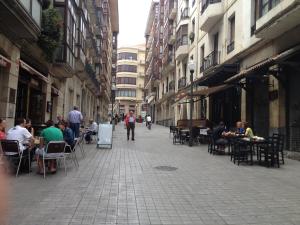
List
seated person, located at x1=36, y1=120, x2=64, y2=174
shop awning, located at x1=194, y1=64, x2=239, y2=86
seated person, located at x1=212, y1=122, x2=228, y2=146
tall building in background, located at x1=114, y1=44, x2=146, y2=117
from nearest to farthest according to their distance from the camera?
seated person, located at x1=36, y1=120, x2=64, y2=174, seated person, located at x1=212, y1=122, x2=228, y2=146, shop awning, located at x1=194, y1=64, x2=239, y2=86, tall building in background, located at x1=114, y1=44, x2=146, y2=117

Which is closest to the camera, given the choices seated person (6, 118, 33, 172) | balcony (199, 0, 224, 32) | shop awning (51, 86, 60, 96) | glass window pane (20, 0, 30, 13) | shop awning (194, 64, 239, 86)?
seated person (6, 118, 33, 172)

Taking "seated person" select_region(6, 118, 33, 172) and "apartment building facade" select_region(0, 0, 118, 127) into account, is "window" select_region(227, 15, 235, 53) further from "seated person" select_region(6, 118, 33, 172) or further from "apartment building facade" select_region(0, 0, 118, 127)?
"seated person" select_region(6, 118, 33, 172)

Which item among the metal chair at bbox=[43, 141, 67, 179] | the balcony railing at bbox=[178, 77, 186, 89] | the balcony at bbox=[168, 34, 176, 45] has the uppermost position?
the balcony at bbox=[168, 34, 176, 45]

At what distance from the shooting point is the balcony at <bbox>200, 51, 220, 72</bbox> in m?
25.4

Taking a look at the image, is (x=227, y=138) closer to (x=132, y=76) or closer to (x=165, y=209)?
(x=165, y=209)

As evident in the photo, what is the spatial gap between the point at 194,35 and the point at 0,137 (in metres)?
26.8

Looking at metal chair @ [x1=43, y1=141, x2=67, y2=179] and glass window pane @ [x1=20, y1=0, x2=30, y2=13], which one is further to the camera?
→ glass window pane @ [x1=20, y1=0, x2=30, y2=13]

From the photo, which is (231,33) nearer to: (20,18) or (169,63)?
(20,18)

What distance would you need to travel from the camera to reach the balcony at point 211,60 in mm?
25438

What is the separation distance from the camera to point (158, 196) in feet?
24.7

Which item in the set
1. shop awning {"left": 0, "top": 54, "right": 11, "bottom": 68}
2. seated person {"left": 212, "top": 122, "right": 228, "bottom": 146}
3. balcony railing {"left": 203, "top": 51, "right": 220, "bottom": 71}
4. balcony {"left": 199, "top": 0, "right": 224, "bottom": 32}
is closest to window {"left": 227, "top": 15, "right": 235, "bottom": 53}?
balcony {"left": 199, "top": 0, "right": 224, "bottom": 32}

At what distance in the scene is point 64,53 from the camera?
61.3 feet

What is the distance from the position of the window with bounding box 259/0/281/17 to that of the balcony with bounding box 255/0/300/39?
0.29m

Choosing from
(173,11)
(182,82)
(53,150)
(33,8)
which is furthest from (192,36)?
(53,150)
